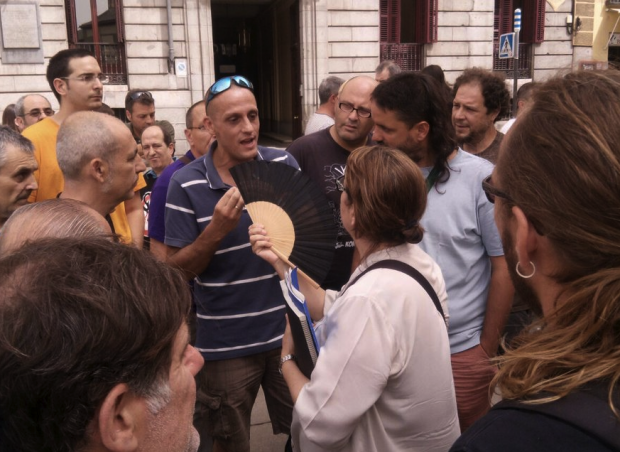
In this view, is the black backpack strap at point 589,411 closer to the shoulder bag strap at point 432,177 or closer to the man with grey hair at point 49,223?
the man with grey hair at point 49,223

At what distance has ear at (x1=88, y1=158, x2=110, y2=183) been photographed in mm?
2471

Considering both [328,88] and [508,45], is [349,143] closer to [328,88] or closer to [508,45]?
[328,88]

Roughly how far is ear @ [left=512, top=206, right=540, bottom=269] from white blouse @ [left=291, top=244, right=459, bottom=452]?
1.95 feet

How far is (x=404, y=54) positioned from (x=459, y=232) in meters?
16.1

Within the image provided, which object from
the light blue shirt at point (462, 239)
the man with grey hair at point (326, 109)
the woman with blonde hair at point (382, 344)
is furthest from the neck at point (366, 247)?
the man with grey hair at point (326, 109)

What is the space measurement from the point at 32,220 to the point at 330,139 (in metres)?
1.95

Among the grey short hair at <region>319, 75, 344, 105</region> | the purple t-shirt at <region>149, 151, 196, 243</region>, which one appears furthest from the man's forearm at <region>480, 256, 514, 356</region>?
the grey short hair at <region>319, 75, 344, 105</region>

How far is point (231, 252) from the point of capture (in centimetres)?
255

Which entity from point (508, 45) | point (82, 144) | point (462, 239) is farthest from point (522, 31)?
point (82, 144)

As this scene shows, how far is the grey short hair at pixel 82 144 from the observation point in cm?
246

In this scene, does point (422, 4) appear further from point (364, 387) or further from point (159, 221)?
point (364, 387)

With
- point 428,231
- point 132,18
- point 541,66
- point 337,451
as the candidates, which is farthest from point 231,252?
point 541,66

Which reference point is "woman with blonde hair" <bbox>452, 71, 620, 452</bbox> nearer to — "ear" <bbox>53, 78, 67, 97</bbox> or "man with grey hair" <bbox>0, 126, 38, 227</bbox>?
"man with grey hair" <bbox>0, 126, 38, 227</bbox>

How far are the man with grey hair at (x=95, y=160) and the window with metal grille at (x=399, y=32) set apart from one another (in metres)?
15.3
